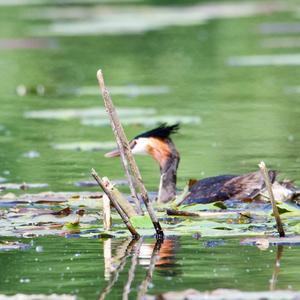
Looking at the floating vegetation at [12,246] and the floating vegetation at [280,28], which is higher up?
the floating vegetation at [12,246]

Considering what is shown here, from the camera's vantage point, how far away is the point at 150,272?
7.56 m

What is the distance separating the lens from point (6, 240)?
28.3ft

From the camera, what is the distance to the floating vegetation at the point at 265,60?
22312 millimetres

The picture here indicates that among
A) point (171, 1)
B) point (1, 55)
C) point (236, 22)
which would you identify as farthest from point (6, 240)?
point (171, 1)

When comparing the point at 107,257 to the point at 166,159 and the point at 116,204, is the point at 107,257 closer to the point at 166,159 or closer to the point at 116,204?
the point at 116,204

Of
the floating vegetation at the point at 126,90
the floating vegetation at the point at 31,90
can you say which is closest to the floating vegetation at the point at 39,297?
the floating vegetation at the point at 126,90

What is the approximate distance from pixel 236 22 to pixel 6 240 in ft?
71.5

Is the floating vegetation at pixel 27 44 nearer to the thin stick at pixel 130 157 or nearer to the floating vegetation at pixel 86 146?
the floating vegetation at pixel 86 146

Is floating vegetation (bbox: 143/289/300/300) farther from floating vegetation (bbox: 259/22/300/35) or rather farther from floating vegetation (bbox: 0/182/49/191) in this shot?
floating vegetation (bbox: 259/22/300/35)

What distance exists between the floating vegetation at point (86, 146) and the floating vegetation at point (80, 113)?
2381 mm

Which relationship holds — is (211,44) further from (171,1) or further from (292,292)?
(292,292)

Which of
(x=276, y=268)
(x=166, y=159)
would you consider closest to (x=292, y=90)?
(x=166, y=159)

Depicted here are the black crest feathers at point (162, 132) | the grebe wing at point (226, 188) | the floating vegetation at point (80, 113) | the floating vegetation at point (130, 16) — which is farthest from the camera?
the floating vegetation at point (130, 16)

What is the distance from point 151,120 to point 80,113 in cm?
127
